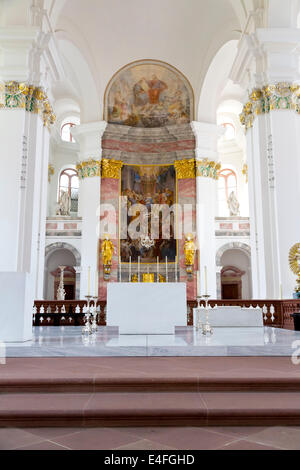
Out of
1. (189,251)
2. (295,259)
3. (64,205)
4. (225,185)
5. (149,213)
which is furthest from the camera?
(225,185)

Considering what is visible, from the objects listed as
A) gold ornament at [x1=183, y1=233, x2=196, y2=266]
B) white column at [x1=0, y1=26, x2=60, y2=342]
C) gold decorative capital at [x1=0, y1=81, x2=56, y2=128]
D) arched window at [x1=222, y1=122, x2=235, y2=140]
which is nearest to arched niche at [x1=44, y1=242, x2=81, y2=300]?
gold ornament at [x1=183, y1=233, x2=196, y2=266]

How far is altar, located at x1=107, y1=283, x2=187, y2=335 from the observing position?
6.92m

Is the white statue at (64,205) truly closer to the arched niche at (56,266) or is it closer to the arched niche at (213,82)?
the arched niche at (56,266)

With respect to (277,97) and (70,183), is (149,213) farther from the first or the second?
(277,97)

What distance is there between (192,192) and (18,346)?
14439 mm

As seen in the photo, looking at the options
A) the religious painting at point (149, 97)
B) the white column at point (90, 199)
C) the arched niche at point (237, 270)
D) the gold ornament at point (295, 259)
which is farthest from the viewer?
the arched niche at point (237, 270)

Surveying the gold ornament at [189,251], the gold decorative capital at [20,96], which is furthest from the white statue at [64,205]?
the gold decorative capital at [20,96]

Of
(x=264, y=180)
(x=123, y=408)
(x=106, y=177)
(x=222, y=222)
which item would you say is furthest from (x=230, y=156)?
(x=123, y=408)

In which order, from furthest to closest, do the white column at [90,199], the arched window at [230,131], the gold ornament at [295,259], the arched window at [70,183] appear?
1. the arched window at [230,131]
2. the arched window at [70,183]
3. the white column at [90,199]
4. the gold ornament at [295,259]

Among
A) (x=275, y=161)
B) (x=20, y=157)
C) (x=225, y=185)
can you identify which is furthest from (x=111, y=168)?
(x=275, y=161)

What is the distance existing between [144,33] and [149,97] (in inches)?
108

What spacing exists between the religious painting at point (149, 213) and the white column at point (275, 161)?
6.61 meters

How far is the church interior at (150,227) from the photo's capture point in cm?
331

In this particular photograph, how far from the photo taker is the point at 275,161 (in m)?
11.8
